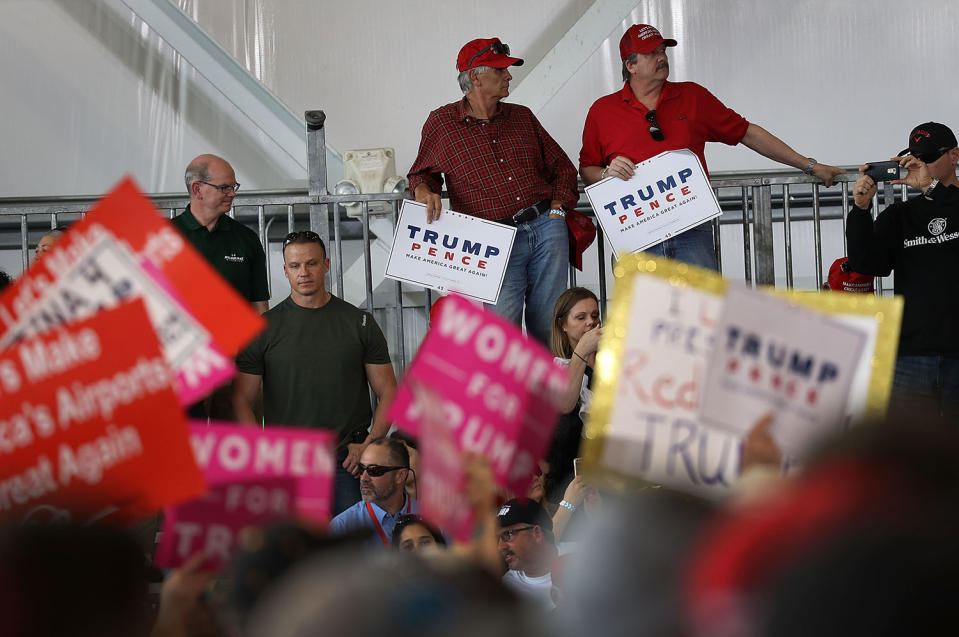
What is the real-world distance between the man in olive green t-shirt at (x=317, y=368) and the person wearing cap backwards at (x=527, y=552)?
803 millimetres

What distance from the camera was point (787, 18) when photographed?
885cm

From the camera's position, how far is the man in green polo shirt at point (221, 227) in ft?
19.2

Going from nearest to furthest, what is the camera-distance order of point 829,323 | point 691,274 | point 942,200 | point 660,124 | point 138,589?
1. point 138,589
2. point 829,323
3. point 691,274
4. point 942,200
5. point 660,124

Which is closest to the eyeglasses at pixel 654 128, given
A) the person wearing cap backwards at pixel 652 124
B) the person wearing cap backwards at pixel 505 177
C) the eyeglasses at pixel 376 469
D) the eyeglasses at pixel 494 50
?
the person wearing cap backwards at pixel 652 124

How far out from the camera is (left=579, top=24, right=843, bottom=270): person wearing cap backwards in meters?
5.97

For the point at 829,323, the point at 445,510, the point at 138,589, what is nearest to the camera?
the point at 138,589

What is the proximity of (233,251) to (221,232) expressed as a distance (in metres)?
0.11

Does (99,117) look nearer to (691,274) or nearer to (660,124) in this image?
(660,124)

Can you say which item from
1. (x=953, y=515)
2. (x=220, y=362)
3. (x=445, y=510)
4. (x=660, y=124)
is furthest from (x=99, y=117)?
(x=953, y=515)

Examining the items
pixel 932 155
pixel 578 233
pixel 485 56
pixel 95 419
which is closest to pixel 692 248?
pixel 578 233

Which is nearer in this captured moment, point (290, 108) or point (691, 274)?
point (691, 274)

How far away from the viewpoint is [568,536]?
5027 mm

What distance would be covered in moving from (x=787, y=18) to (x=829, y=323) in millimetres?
7119

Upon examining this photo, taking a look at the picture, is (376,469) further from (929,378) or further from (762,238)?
(762,238)
